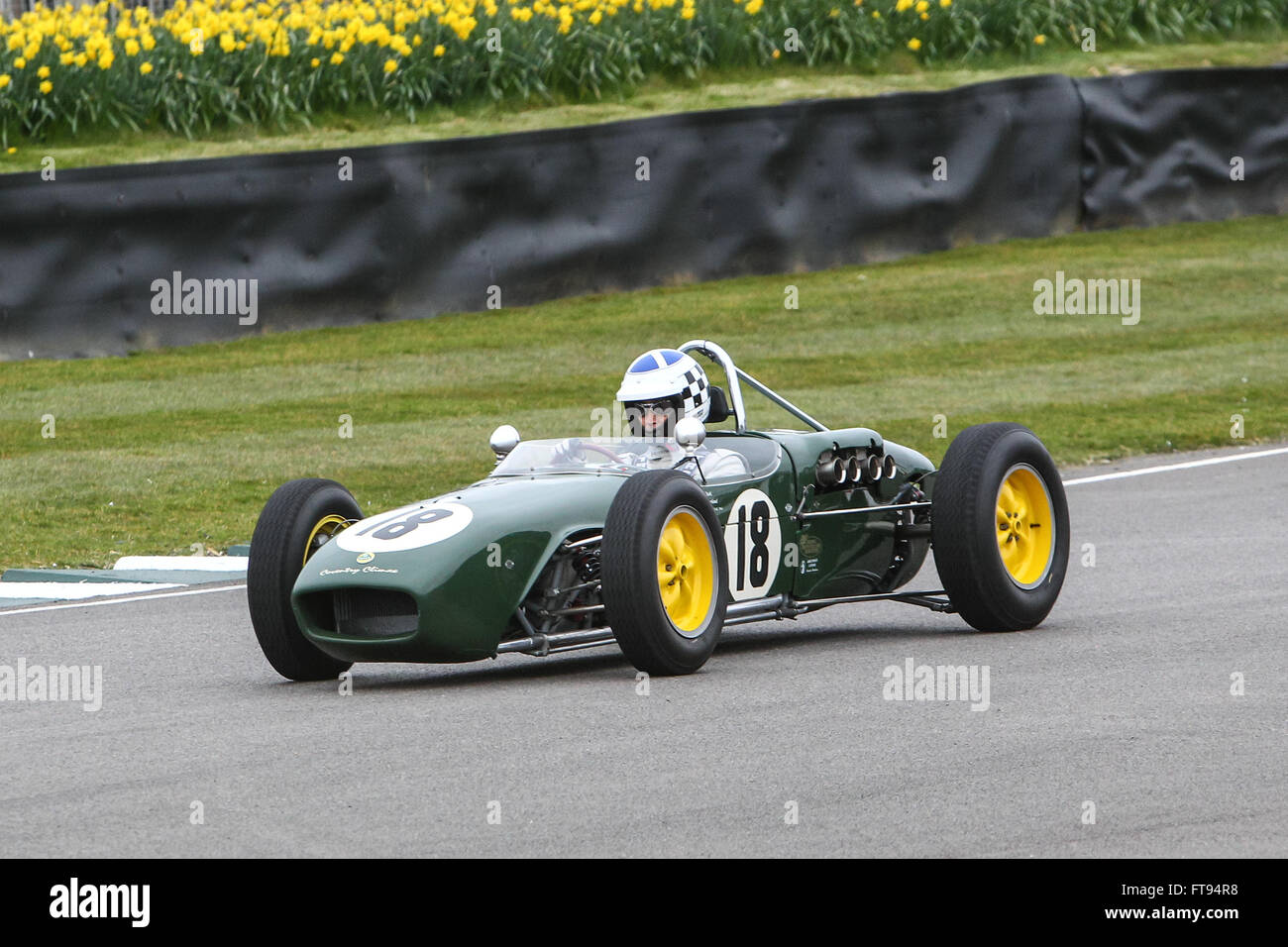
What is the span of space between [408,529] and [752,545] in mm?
1507

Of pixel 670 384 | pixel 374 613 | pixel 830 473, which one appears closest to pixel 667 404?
pixel 670 384

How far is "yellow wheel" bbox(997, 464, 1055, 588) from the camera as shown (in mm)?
9289

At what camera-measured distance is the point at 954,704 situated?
7.36 metres

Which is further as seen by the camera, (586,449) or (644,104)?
(644,104)

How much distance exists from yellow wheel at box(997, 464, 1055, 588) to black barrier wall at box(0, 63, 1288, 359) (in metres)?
9.96

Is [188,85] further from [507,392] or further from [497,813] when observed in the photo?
[497,813]

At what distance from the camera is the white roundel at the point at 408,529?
7906 millimetres

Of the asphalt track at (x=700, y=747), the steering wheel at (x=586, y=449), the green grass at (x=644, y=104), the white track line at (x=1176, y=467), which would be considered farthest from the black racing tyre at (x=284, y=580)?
the green grass at (x=644, y=104)

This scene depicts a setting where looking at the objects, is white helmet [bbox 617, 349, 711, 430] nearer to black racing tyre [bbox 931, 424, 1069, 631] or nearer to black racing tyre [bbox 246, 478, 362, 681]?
black racing tyre [bbox 931, 424, 1069, 631]

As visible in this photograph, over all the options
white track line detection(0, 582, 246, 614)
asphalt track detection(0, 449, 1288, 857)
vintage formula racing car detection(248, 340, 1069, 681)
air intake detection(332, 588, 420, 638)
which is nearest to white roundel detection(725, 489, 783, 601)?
vintage formula racing car detection(248, 340, 1069, 681)

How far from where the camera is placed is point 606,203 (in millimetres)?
19703

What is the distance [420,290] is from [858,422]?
484 centimetres

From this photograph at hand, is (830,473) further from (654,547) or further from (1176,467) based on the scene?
(1176,467)

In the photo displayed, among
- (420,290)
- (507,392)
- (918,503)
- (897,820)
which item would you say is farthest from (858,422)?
(897,820)
